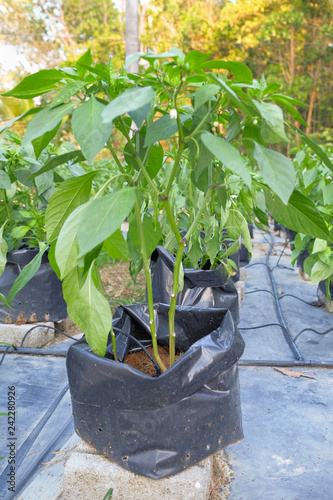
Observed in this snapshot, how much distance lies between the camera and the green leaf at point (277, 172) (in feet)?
2.29

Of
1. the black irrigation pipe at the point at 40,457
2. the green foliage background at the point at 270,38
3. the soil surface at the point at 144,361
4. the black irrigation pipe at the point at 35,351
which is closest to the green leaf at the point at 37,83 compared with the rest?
the soil surface at the point at 144,361

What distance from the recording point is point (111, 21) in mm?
18734

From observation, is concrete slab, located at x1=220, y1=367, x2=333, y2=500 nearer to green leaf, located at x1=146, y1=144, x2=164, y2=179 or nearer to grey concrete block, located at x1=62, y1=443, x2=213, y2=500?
grey concrete block, located at x1=62, y1=443, x2=213, y2=500

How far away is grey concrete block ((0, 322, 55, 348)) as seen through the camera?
7.16 feet

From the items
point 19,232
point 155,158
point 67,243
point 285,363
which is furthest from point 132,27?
point 67,243

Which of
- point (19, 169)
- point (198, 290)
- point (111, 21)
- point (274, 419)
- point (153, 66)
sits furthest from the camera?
point (111, 21)

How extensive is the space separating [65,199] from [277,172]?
1.54ft

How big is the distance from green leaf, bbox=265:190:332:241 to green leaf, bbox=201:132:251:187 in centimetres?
28

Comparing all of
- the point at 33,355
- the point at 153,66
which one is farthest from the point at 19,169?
the point at 153,66

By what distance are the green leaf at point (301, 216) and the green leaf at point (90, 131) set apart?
425mm

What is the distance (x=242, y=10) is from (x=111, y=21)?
340 inches

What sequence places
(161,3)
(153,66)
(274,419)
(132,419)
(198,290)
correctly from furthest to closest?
(161,3), (198,290), (274,419), (132,419), (153,66)

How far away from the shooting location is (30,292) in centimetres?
226

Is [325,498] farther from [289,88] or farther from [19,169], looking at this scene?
[289,88]
